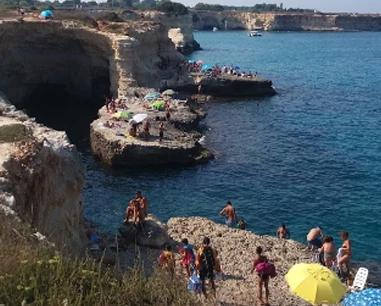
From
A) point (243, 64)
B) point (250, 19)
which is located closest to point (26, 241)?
point (243, 64)

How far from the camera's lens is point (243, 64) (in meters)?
88.8

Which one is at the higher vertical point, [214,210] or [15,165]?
[15,165]

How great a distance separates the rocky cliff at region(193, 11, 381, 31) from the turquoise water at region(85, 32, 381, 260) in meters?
139

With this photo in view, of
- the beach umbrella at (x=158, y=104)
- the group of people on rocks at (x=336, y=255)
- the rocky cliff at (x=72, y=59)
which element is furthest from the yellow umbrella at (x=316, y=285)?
the rocky cliff at (x=72, y=59)

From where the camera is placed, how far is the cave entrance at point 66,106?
4394cm

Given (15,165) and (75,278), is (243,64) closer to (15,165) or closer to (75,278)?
(15,165)

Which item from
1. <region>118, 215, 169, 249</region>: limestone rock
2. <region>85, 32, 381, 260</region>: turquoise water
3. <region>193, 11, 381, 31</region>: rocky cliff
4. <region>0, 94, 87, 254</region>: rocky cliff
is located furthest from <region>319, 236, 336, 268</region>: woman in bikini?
<region>193, 11, 381, 31</region>: rocky cliff

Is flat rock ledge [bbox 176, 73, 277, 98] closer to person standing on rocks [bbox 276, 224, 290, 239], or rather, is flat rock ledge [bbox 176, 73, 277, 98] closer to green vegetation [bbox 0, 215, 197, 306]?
person standing on rocks [bbox 276, 224, 290, 239]

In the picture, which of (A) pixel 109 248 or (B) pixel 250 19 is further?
(B) pixel 250 19

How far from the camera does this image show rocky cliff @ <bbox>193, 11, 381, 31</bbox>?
191625 millimetres

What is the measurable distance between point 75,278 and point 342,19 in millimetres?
203432

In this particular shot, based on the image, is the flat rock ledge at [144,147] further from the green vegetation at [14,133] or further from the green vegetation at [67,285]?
the green vegetation at [67,285]

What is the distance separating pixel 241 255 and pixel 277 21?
182979mm

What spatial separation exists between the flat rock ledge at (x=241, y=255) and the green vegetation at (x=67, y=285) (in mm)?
7443
